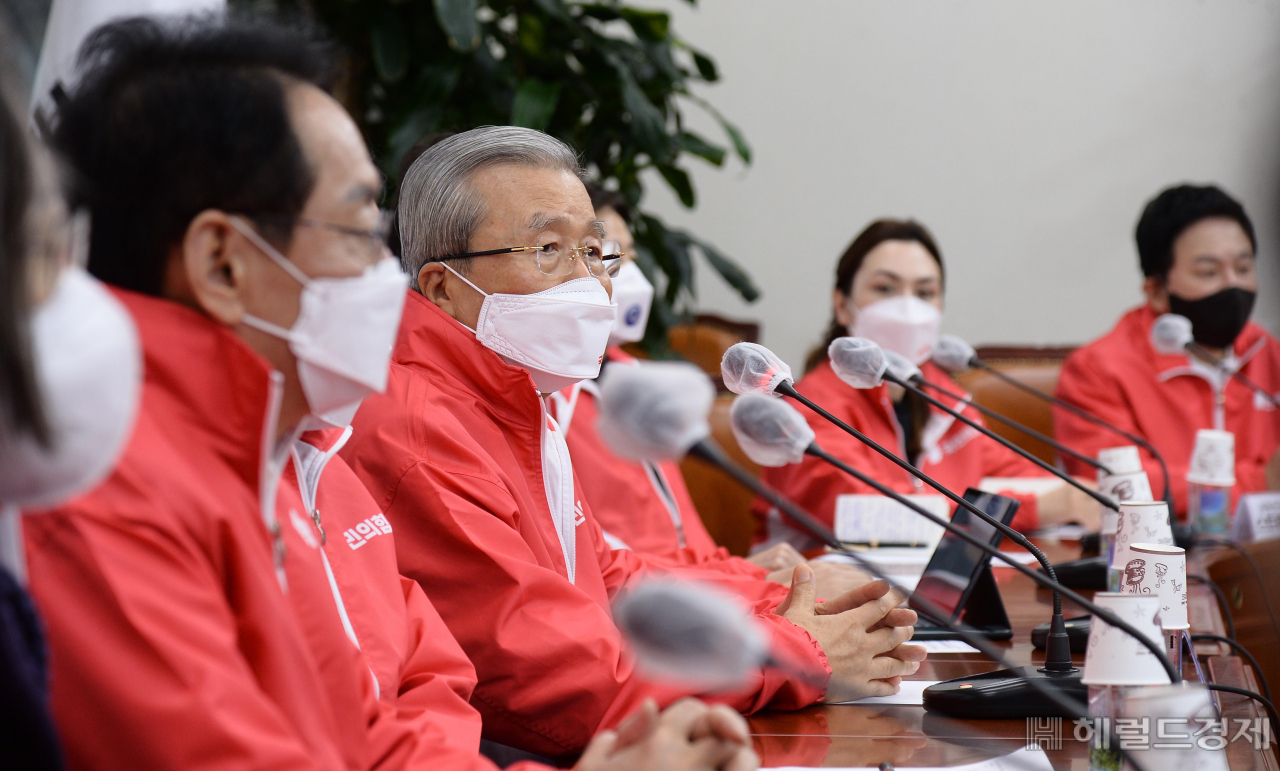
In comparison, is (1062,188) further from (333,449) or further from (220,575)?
(220,575)

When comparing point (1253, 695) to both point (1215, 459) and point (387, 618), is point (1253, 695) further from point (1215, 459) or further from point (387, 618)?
point (1215, 459)

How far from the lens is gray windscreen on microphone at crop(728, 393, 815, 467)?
0.93 meters

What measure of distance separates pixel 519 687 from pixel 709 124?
A: 3.35 meters

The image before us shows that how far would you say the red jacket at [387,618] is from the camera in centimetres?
100

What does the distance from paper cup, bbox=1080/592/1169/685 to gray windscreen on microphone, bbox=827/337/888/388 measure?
1.80 feet

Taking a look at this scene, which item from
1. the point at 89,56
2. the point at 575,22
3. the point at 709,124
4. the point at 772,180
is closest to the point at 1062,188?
the point at 772,180

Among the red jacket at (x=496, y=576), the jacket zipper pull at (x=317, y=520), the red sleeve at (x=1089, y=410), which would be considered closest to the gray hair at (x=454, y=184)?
the red jacket at (x=496, y=576)

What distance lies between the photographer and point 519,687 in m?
1.15

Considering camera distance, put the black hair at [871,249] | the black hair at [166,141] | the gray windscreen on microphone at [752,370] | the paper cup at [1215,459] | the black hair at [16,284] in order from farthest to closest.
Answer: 1. the black hair at [871,249]
2. the paper cup at [1215,459]
3. the gray windscreen on microphone at [752,370]
4. the black hair at [166,141]
5. the black hair at [16,284]

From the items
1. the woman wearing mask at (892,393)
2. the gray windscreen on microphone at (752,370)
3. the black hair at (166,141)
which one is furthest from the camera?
the woman wearing mask at (892,393)

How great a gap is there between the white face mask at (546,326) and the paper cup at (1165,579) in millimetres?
686

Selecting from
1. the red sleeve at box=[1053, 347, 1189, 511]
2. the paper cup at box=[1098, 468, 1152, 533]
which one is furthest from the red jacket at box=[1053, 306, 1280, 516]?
the paper cup at box=[1098, 468, 1152, 533]

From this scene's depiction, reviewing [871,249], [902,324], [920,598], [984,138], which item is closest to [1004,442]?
[920,598]

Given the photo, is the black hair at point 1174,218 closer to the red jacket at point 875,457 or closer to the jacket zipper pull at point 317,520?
the red jacket at point 875,457
